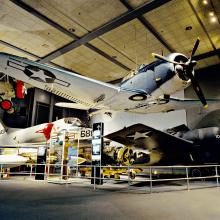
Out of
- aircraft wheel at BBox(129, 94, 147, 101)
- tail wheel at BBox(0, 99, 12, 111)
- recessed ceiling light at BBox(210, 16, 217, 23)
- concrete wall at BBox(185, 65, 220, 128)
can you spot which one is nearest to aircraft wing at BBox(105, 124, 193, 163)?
aircraft wheel at BBox(129, 94, 147, 101)

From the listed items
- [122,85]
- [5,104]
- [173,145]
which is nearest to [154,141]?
[173,145]

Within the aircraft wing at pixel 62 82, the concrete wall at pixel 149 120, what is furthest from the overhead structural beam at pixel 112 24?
the concrete wall at pixel 149 120

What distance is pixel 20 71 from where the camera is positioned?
22.9ft

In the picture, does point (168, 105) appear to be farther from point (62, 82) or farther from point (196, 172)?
point (62, 82)

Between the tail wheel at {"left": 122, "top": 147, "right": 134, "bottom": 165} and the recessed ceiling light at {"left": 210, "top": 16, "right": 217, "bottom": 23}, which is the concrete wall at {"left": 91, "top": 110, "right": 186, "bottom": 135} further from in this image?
the recessed ceiling light at {"left": 210, "top": 16, "right": 217, "bottom": 23}

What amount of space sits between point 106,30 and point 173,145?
21.4 feet

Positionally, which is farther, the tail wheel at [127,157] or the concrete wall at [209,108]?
the concrete wall at [209,108]

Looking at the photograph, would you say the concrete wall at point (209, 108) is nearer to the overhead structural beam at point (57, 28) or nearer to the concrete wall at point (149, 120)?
the concrete wall at point (149, 120)

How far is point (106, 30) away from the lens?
10.2 meters

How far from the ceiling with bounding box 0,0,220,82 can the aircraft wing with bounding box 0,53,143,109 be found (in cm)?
344

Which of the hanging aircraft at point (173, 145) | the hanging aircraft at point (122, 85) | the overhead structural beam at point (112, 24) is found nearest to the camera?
the hanging aircraft at point (122, 85)

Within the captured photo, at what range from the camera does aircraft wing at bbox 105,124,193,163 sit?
7688mm

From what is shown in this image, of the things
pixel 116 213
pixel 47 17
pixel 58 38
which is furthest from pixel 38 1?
pixel 116 213

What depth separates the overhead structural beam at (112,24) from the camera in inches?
339
